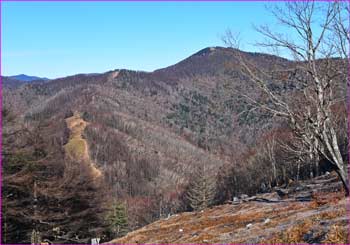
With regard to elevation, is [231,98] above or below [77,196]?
above

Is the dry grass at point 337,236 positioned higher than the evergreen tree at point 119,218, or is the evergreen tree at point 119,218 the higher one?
the dry grass at point 337,236

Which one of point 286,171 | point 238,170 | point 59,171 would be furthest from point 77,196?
point 238,170

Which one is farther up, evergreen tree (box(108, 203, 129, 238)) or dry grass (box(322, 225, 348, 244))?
dry grass (box(322, 225, 348, 244))

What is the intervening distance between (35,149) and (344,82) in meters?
21.3

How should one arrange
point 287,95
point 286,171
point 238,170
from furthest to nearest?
point 238,170, point 286,171, point 287,95

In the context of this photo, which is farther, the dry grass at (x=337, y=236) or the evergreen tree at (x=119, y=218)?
the evergreen tree at (x=119, y=218)

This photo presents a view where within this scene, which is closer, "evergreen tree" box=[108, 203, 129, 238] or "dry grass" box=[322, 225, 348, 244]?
"dry grass" box=[322, 225, 348, 244]

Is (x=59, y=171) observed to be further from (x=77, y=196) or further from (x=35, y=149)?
(x=35, y=149)

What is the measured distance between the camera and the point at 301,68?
626 inches

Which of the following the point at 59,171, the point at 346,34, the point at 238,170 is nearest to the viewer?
the point at 346,34

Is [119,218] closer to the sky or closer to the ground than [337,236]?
closer to the ground

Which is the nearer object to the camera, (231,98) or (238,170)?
(231,98)

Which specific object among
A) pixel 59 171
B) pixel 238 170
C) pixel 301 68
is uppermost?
pixel 301 68

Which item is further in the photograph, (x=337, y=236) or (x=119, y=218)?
(x=119, y=218)
